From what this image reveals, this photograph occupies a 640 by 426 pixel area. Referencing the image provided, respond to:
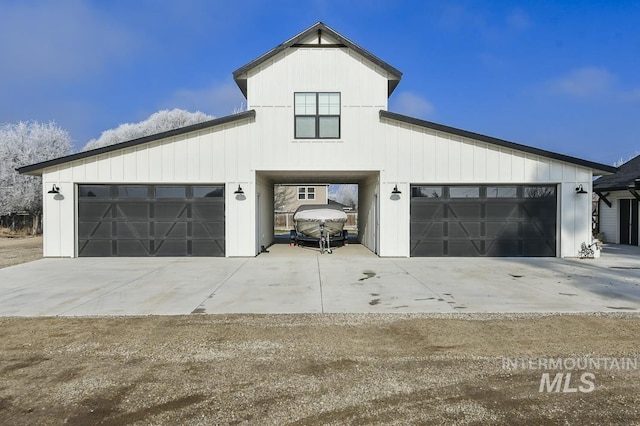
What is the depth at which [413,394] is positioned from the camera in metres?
3.40

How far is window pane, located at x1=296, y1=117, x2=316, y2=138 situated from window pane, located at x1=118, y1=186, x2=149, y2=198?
18.0 ft

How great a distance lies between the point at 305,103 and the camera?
1282 centimetres

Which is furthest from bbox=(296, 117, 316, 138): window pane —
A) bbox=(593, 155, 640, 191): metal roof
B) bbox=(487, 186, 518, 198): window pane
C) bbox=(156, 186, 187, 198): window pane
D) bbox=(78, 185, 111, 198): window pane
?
bbox=(593, 155, 640, 191): metal roof

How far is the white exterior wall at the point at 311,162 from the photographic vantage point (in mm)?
12484

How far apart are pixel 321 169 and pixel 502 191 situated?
6.21 m

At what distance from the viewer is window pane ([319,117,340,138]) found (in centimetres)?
1275

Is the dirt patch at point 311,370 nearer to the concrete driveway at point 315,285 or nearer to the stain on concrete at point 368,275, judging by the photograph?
the concrete driveway at point 315,285

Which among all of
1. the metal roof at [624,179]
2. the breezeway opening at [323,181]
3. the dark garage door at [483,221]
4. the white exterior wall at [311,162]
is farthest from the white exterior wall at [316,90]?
the metal roof at [624,179]

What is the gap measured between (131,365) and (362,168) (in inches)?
391

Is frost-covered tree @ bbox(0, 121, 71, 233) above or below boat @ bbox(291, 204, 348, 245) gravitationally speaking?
above

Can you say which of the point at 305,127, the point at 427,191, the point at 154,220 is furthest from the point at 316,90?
the point at 154,220

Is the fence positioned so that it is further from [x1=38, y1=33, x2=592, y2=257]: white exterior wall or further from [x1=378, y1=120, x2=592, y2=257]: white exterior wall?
[x1=378, y1=120, x2=592, y2=257]: white exterior wall

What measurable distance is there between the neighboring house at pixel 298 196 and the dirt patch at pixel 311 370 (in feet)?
99.3

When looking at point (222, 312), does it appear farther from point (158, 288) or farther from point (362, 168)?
point (362, 168)
